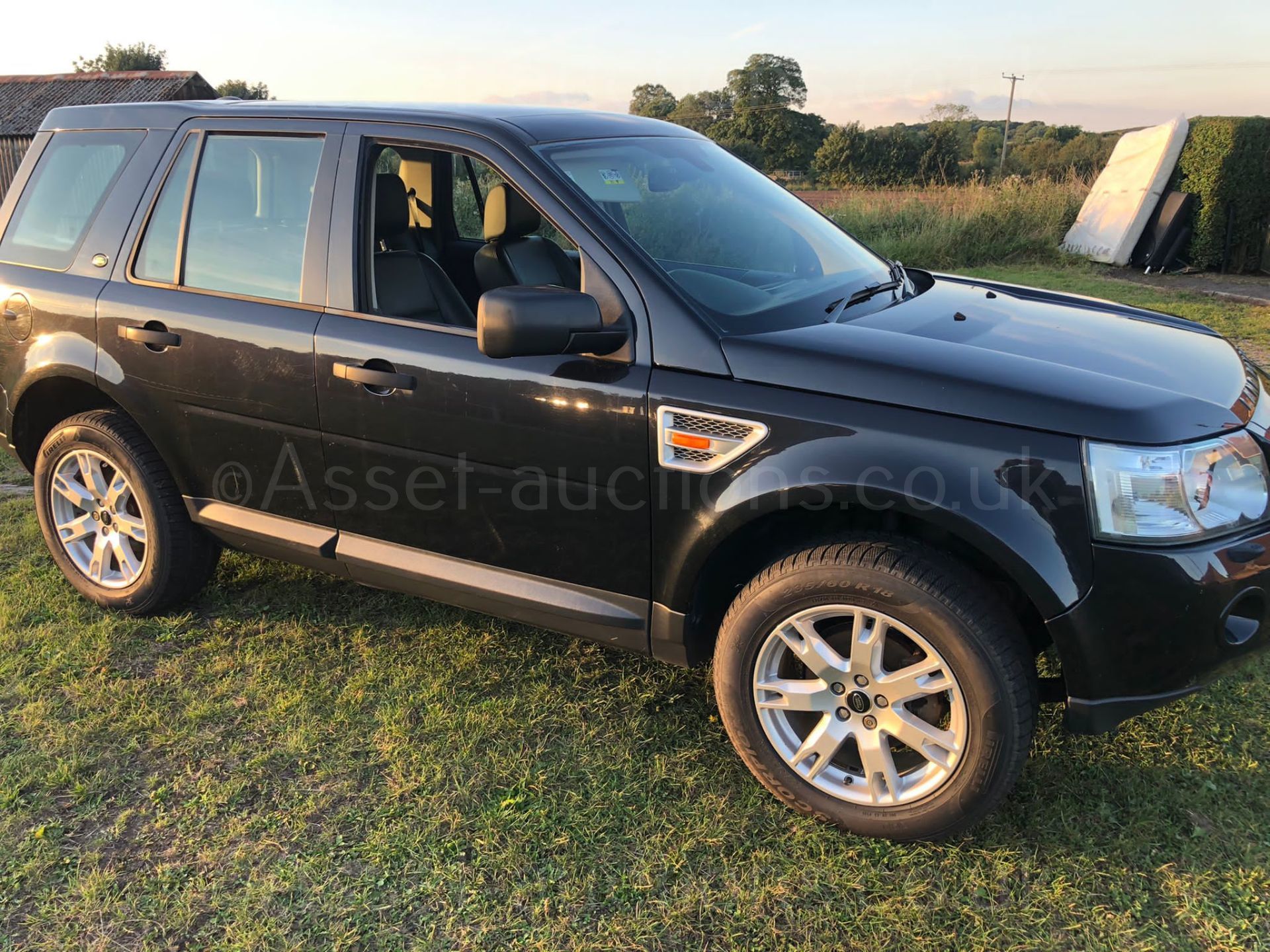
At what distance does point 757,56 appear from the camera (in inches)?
2726

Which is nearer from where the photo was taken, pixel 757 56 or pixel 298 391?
pixel 298 391

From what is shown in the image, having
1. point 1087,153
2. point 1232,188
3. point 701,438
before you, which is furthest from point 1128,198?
point 1087,153

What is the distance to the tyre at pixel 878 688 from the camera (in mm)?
2254

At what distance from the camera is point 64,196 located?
3.68 m

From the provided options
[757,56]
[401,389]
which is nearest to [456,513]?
[401,389]

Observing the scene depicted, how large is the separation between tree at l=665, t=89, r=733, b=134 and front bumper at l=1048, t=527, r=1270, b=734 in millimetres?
49128

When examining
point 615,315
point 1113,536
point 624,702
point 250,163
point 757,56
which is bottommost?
point 624,702

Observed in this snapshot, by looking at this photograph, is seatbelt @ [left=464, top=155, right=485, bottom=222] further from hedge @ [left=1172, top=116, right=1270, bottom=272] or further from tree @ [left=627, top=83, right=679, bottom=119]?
tree @ [left=627, top=83, right=679, bottom=119]

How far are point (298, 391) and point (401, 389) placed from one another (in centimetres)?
43

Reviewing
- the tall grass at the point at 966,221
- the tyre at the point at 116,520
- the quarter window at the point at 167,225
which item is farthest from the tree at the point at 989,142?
the tyre at the point at 116,520

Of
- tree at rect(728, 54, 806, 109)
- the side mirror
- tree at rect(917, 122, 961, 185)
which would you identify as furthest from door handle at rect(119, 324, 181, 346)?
tree at rect(728, 54, 806, 109)

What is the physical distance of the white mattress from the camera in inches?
519

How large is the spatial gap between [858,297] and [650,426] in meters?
0.93

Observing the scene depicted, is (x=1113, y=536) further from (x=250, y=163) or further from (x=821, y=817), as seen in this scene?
(x=250, y=163)
